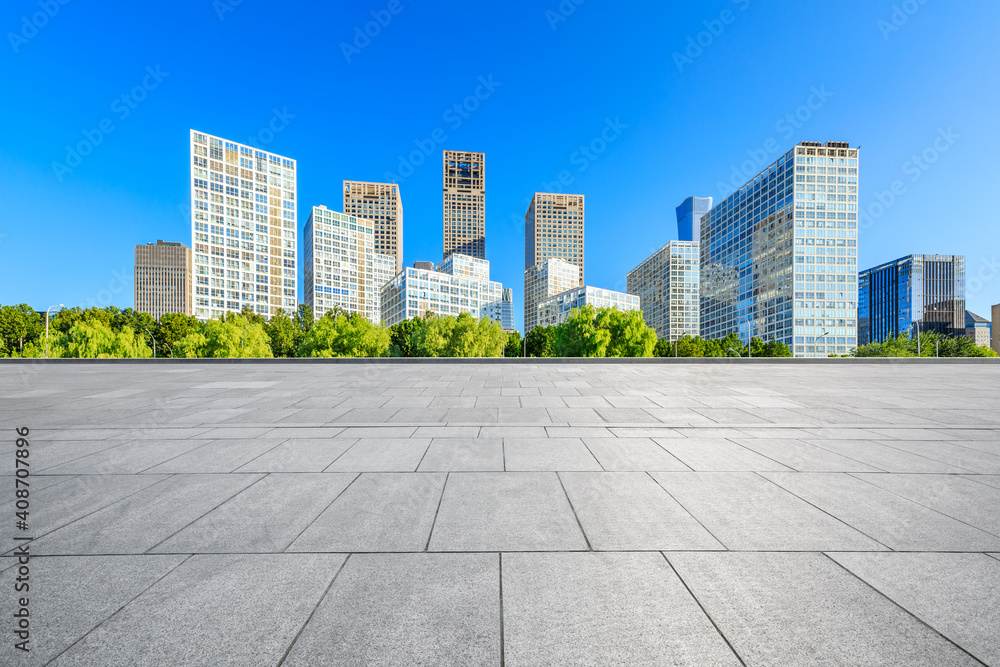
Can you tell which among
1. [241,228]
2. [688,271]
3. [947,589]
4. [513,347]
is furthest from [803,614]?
[688,271]

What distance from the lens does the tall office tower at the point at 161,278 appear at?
15562 cm

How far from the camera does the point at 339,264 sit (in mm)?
162750

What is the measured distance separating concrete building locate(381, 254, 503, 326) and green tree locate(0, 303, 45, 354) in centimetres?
7442

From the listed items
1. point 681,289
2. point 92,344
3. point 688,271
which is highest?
point 688,271

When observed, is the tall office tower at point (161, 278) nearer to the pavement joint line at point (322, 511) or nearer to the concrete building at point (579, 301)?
the concrete building at point (579, 301)

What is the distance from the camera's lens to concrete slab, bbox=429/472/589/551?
10.4ft

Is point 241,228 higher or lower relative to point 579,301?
higher

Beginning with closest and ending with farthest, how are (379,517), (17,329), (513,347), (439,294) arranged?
(379,517) → (17,329) → (513,347) → (439,294)

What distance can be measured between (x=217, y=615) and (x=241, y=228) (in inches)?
6261

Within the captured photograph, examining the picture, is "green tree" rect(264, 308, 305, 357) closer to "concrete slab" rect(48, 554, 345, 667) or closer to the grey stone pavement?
the grey stone pavement

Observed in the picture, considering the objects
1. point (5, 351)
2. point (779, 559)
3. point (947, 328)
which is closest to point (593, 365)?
point (779, 559)

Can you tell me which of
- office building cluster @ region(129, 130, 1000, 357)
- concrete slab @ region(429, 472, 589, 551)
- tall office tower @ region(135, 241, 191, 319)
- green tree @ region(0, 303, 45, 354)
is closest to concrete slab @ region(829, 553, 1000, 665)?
concrete slab @ region(429, 472, 589, 551)

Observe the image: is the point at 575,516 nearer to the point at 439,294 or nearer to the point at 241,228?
the point at 439,294

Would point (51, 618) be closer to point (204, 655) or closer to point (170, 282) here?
point (204, 655)
